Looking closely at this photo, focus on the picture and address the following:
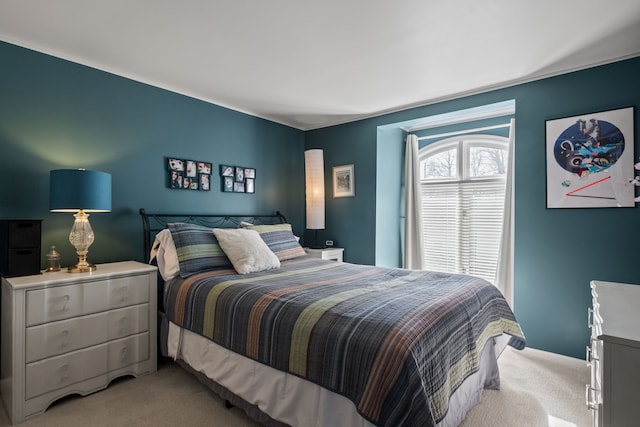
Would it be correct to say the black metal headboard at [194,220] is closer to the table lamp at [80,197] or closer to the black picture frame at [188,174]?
the black picture frame at [188,174]

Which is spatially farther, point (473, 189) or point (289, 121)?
point (289, 121)

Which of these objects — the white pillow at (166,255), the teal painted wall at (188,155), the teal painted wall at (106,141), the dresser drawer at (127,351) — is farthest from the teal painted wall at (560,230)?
the dresser drawer at (127,351)

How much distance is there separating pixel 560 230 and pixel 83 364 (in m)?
3.91

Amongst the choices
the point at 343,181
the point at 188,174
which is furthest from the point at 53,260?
the point at 343,181

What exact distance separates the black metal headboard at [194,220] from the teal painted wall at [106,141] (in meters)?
0.07

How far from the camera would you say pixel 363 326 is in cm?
146

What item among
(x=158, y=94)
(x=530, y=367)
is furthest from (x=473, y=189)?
(x=158, y=94)

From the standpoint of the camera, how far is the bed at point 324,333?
53.3 inches

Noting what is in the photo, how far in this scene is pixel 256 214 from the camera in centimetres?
407

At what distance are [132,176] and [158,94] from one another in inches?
34.0

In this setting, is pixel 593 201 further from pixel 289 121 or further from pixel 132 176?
pixel 132 176

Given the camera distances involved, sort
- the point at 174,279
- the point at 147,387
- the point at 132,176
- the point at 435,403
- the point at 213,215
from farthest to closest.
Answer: the point at 213,215 → the point at 132,176 → the point at 174,279 → the point at 147,387 → the point at 435,403

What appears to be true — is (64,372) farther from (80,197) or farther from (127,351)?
(80,197)

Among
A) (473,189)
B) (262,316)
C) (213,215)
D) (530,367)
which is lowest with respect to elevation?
(530,367)
